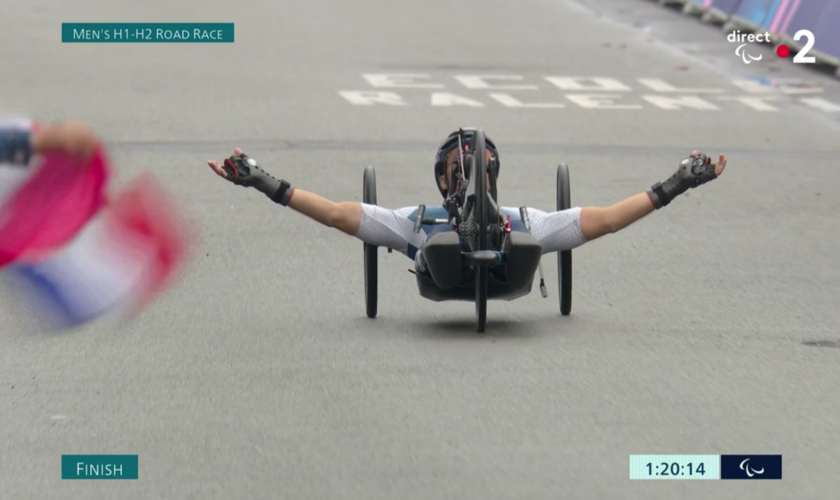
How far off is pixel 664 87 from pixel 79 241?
13.9 meters

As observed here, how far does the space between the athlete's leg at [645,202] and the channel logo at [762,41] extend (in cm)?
1216

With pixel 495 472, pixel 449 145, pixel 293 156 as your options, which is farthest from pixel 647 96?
pixel 495 472

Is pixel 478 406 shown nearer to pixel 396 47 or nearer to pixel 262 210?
pixel 262 210

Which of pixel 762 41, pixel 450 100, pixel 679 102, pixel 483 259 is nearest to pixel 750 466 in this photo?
pixel 483 259

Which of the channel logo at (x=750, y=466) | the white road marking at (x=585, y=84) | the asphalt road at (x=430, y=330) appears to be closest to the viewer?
the channel logo at (x=750, y=466)

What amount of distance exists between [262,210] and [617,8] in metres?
14.1

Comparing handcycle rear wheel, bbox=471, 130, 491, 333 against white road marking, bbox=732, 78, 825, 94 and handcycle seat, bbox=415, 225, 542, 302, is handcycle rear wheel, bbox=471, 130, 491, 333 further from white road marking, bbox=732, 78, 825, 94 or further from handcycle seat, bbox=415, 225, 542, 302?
white road marking, bbox=732, 78, 825, 94

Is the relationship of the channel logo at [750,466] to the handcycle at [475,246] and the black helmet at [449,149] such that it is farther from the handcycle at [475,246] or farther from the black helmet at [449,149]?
the black helmet at [449,149]

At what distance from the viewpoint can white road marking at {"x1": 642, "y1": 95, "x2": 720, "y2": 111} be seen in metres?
17.4

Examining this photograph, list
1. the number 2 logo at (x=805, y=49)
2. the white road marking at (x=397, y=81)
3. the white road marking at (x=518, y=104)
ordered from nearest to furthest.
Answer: the white road marking at (x=518, y=104), the white road marking at (x=397, y=81), the number 2 logo at (x=805, y=49)

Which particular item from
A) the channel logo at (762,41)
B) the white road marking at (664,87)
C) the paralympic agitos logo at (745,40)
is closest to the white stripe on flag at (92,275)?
the white road marking at (664,87)

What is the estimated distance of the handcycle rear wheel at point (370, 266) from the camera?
854 cm

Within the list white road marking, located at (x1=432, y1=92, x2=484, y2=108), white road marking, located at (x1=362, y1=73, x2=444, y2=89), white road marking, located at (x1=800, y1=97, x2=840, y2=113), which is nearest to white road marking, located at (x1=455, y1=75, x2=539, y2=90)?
white road marking, located at (x1=362, y1=73, x2=444, y2=89)

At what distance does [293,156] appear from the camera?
14438 millimetres
